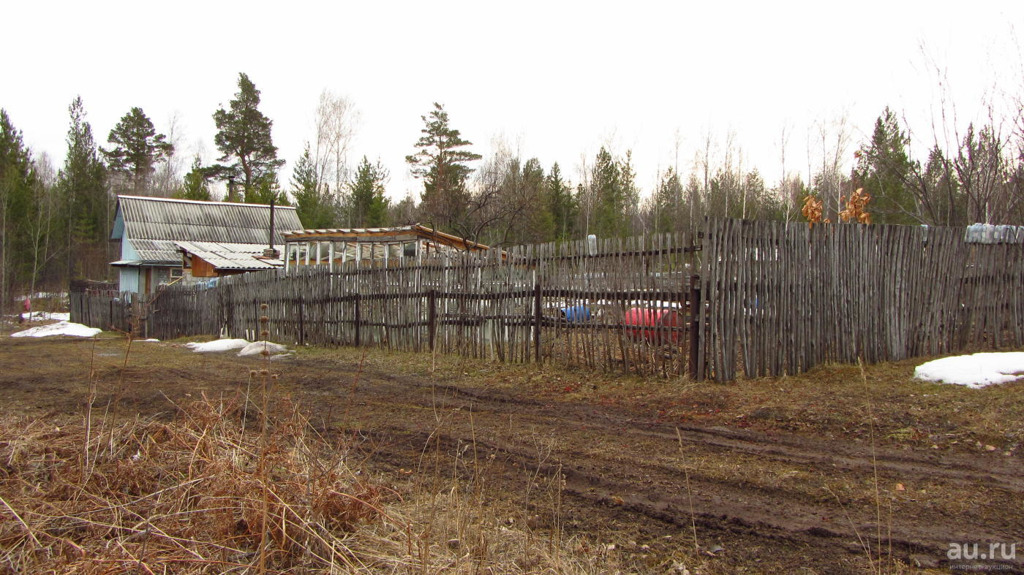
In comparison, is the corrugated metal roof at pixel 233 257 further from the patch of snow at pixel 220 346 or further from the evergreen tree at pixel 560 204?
the evergreen tree at pixel 560 204

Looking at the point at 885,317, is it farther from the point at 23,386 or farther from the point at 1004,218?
the point at 23,386

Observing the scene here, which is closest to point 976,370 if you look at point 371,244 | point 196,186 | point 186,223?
point 371,244

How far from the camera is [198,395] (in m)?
7.68

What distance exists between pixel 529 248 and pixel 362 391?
3.20m

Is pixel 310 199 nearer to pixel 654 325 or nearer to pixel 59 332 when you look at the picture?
pixel 59 332

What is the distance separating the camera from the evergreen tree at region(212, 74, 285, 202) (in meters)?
46.8

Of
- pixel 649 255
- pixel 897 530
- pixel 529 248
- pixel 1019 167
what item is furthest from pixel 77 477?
pixel 1019 167

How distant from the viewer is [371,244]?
66.3 feet

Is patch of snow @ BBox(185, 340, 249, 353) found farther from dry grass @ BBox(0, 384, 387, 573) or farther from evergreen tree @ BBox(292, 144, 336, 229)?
evergreen tree @ BBox(292, 144, 336, 229)

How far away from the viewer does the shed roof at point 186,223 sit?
33.8 meters

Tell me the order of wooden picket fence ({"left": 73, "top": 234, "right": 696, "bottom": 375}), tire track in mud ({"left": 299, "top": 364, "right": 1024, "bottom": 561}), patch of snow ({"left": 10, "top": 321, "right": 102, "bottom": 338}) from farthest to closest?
patch of snow ({"left": 10, "top": 321, "right": 102, "bottom": 338}) < wooden picket fence ({"left": 73, "top": 234, "right": 696, "bottom": 375}) < tire track in mud ({"left": 299, "top": 364, "right": 1024, "bottom": 561})

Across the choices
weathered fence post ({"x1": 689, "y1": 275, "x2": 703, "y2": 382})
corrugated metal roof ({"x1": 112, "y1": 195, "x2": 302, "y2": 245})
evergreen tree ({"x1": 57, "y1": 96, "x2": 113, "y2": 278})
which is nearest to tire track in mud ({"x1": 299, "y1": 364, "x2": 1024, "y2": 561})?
weathered fence post ({"x1": 689, "y1": 275, "x2": 703, "y2": 382})

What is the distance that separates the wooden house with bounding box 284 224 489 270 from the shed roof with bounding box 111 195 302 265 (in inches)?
493

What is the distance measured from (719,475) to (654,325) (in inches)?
144
